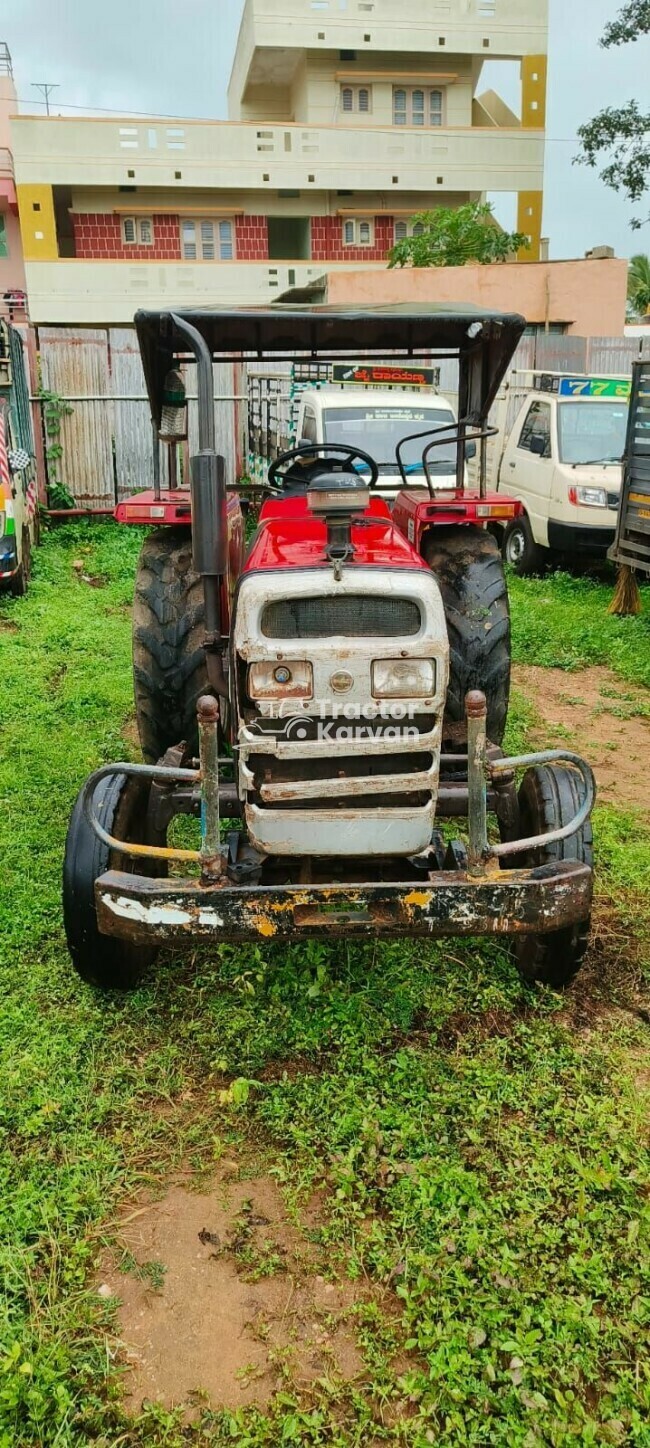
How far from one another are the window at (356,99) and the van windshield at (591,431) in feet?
83.4

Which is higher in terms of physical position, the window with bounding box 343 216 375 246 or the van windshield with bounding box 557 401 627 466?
the window with bounding box 343 216 375 246

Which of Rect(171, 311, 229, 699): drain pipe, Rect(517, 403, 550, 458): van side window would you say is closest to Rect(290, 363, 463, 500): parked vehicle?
Rect(517, 403, 550, 458): van side window

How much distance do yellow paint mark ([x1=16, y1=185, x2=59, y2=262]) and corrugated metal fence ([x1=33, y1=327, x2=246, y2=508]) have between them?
17.1 meters

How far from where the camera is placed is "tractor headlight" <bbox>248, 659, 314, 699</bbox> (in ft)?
10.6

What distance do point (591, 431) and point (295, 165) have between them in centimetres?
2262

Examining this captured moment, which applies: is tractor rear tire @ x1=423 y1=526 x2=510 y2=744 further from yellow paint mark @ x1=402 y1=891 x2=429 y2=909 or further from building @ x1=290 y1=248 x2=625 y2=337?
building @ x1=290 y1=248 x2=625 y2=337

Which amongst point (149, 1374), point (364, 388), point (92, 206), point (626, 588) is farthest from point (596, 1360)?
point (92, 206)

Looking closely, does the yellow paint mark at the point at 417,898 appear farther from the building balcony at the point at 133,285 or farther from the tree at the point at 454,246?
the building balcony at the point at 133,285

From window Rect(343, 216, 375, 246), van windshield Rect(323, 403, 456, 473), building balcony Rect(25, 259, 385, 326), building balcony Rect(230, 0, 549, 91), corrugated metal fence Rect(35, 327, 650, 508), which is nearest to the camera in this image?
van windshield Rect(323, 403, 456, 473)

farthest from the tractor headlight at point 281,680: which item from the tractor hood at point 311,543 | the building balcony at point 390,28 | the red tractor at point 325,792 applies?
the building balcony at point 390,28

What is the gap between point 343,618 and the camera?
3275 mm

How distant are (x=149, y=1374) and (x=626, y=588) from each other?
8330mm

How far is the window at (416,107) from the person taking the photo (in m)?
32.3

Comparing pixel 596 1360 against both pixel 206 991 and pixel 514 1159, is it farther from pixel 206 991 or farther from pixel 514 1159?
pixel 206 991
